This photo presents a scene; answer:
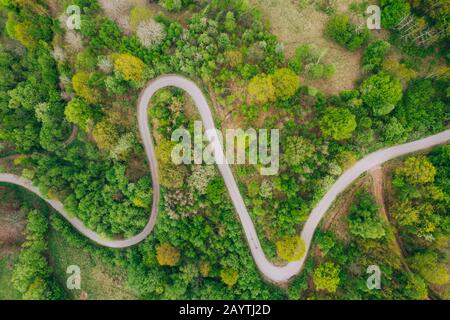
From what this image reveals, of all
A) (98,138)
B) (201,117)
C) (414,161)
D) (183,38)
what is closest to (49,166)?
(98,138)

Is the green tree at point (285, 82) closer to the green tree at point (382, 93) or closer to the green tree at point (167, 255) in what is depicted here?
the green tree at point (382, 93)

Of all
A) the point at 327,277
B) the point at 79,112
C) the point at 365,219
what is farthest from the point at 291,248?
the point at 79,112

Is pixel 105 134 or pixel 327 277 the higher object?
pixel 105 134

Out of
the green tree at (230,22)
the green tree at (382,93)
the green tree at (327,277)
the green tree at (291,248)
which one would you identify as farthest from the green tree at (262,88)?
the green tree at (327,277)

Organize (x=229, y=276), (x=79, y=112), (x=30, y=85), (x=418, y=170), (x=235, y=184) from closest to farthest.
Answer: (x=418, y=170)
(x=229, y=276)
(x=79, y=112)
(x=235, y=184)
(x=30, y=85)

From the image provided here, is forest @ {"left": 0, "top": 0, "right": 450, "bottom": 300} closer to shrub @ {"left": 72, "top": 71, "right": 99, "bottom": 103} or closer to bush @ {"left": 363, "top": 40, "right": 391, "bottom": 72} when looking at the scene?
bush @ {"left": 363, "top": 40, "right": 391, "bottom": 72}

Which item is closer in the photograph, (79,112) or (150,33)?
(150,33)

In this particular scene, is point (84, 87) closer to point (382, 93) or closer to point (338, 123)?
point (338, 123)
